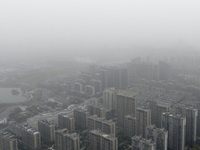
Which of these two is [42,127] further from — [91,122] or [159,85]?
[159,85]

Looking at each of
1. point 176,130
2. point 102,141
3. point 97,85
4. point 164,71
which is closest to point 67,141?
point 102,141

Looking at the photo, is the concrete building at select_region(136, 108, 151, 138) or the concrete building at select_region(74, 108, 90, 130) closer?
the concrete building at select_region(136, 108, 151, 138)

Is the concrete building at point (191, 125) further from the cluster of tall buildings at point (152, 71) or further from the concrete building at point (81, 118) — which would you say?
the cluster of tall buildings at point (152, 71)

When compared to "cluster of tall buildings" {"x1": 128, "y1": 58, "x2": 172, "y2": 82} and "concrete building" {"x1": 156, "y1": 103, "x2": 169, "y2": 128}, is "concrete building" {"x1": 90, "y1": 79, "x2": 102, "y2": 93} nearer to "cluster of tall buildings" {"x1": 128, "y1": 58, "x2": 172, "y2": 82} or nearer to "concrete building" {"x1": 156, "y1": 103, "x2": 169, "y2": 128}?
"cluster of tall buildings" {"x1": 128, "y1": 58, "x2": 172, "y2": 82}

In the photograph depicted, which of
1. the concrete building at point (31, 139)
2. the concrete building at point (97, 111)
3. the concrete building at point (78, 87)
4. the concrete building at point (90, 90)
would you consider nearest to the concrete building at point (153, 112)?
the concrete building at point (97, 111)

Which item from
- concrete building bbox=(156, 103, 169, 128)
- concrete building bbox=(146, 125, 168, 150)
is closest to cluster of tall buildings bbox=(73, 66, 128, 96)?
concrete building bbox=(156, 103, 169, 128)

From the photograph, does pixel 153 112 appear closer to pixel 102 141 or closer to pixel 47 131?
pixel 102 141
